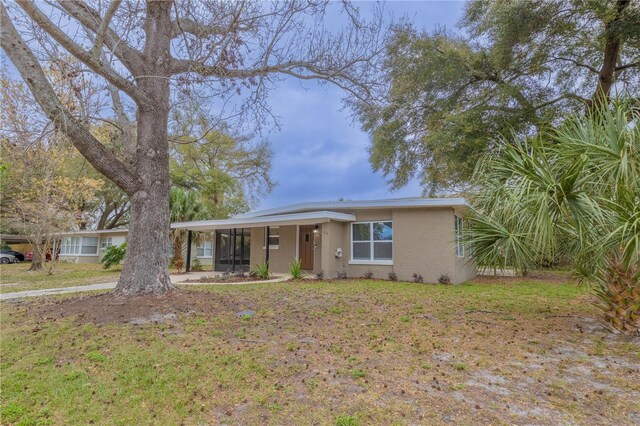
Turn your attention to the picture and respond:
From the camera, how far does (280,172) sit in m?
29.8

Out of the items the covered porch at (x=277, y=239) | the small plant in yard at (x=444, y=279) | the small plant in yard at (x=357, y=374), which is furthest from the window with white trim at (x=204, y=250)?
the small plant in yard at (x=357, y=374)

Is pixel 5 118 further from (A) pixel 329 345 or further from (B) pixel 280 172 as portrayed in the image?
(B) pixel 280 172

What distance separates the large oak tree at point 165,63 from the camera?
653cm

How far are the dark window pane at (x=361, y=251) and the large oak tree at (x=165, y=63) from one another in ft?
25.0

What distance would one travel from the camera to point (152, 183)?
749cm

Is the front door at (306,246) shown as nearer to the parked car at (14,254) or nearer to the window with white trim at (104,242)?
the window with white trim at (104,242)

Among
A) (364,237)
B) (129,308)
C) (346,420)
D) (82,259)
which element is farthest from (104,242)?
(346,420)

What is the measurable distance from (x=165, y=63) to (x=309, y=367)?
23.1 ft

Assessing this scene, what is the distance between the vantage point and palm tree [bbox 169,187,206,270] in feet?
59.6

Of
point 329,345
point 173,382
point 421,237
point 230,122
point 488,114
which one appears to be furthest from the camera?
point 421,237

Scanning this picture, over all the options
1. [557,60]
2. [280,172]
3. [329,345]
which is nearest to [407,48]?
[557,60]

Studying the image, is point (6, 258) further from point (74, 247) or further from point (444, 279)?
point (444, 279)

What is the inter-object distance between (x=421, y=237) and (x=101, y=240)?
2574 cm

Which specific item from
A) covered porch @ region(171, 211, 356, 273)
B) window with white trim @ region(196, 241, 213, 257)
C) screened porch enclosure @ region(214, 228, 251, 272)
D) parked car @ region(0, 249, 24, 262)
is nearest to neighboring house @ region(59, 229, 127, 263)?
parked car @ region(0, 249, 24, 262)
